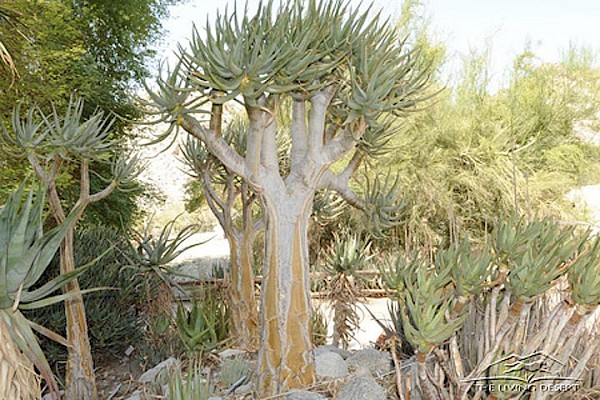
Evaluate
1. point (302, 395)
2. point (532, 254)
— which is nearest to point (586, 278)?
point (532, 254)

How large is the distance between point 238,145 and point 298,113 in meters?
1.63

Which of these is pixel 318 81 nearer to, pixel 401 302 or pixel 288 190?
pixel 288 190

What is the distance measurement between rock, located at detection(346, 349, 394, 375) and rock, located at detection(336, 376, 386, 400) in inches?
15.8

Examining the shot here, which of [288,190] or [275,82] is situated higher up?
[275,82]

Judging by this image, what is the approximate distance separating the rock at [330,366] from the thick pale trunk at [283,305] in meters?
0.34

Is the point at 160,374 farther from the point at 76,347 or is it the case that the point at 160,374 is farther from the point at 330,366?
the point at 330,366

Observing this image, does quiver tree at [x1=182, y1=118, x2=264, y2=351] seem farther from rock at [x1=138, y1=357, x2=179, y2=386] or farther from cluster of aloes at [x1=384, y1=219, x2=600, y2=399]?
cluster of aloes at [x1=384, y1=219, x2=600, y2=399]

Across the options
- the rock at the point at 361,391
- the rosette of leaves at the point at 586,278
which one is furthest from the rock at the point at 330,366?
the rosette of leaves at the point at 586,278

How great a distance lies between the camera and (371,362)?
315 cm

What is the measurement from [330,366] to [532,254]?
133 centimetres

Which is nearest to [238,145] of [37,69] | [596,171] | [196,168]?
[196,168]

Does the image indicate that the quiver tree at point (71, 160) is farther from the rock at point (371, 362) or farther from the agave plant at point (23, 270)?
the rock at point (371, 362)

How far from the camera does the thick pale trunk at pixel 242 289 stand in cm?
396

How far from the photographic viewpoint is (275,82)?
7.75 ft
